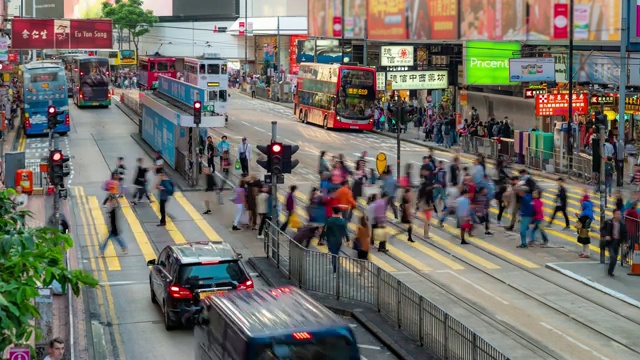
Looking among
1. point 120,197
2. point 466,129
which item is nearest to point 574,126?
point 466,129

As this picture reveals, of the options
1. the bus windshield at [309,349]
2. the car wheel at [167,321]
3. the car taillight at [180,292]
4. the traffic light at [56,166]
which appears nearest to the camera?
the bus windshield at [309,349]

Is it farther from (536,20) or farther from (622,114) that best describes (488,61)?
(622,114)

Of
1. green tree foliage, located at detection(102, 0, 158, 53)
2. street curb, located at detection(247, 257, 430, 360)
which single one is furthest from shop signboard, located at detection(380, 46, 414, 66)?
green tree foliage, located at detection(102, 0, 158, 53)

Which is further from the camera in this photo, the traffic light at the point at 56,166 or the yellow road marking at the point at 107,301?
the traffic light at the point at 56,166

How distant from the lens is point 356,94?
2328 inches

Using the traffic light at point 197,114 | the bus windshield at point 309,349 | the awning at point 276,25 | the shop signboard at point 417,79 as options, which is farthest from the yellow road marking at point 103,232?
the awning at point 276,25

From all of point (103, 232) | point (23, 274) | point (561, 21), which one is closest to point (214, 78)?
point (561, 21)

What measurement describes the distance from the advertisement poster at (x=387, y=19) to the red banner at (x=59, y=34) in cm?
1999

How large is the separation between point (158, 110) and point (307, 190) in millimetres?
9571

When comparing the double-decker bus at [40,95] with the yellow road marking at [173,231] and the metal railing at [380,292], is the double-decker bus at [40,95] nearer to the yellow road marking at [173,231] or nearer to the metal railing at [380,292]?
the yellow road marking at [173,231]

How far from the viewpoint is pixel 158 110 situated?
45.3 m

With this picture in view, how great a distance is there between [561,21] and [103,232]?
30.5 meters

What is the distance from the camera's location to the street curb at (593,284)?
74.7 feet

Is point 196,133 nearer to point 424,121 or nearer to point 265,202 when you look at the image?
point 265,202
